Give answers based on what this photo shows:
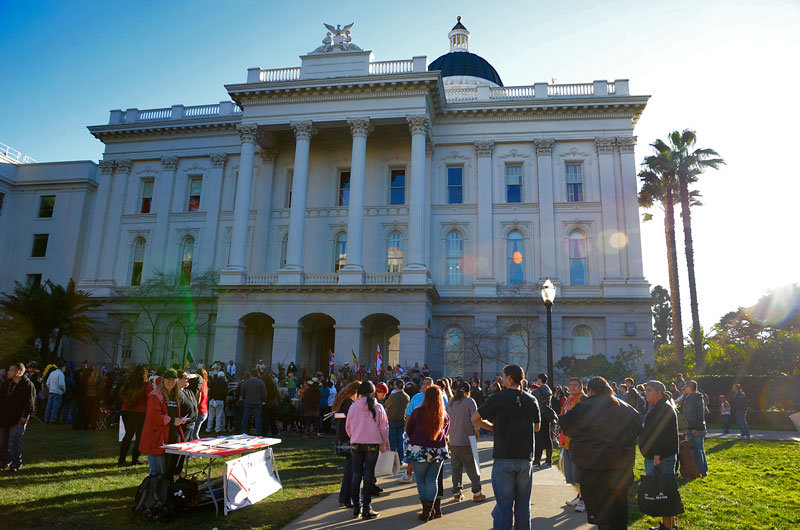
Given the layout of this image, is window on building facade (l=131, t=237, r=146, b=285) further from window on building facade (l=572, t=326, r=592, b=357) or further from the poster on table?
the poster on table

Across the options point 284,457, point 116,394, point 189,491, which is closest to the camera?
point 189,491

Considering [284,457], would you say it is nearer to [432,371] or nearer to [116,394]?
[116,394]

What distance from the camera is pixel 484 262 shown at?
31.8 meters

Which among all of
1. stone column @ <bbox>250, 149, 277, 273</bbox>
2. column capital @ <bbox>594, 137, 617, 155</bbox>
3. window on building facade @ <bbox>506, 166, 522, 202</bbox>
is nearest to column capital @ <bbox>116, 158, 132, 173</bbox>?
stone column @ <bbox>250, 149, 277, 273</bbox>

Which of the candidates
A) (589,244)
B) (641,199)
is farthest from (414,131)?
(641,199)

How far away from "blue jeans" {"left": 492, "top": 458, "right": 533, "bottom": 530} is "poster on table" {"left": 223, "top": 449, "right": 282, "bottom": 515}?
3.92 meters

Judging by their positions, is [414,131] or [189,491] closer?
[189,491]

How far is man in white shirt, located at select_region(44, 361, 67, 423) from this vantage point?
18.8 metres

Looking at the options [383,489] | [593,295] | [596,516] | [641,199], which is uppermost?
[641,199]

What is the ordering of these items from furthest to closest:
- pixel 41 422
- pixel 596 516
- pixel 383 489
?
pixel 41 422, pixel 383 489, pixel 596 516

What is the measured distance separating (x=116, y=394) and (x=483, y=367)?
1888 centimetres

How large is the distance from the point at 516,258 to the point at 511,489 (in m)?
26.7

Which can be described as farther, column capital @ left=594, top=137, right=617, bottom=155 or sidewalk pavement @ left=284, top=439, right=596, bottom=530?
column capital @ left=594, top=137, right=617, bottom=155

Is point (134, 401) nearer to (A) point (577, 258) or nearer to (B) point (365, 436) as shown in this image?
(B) point (365, 436)
